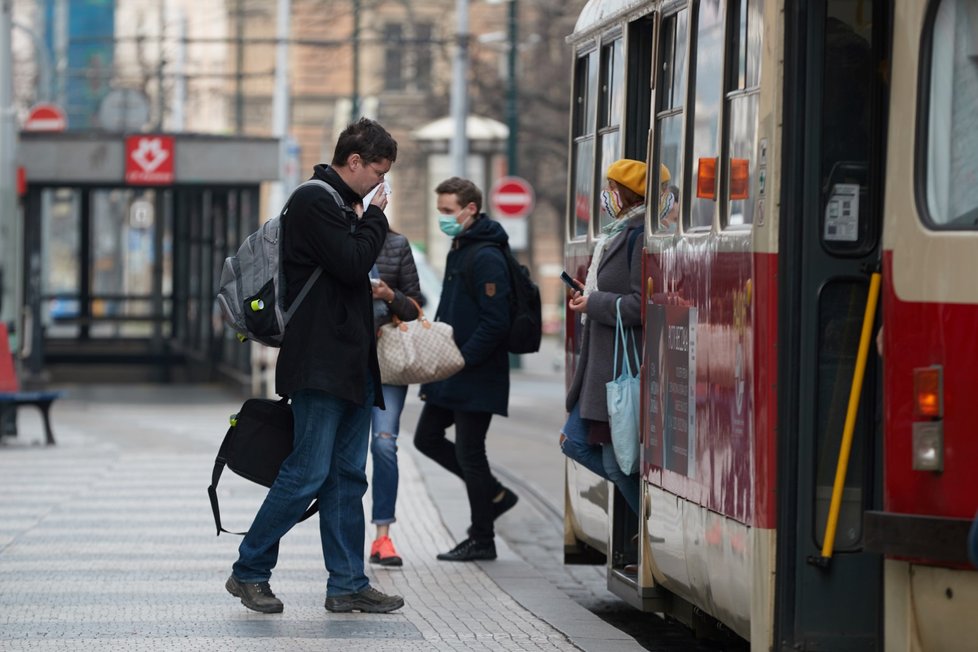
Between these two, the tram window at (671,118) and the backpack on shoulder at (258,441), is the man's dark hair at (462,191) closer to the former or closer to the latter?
the backpack on shoulder at (258,441)

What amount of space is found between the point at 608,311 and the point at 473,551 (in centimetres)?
252

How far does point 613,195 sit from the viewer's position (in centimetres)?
812

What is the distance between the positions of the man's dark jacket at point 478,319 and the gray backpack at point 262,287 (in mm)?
2264

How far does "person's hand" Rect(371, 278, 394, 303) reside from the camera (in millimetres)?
9391

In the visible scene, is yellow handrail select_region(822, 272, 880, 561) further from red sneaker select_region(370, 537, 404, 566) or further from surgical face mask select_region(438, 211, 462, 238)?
surgical face mask select_region(438, 211, 462, 238)

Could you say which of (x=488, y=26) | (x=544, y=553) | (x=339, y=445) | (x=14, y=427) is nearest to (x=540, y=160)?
(x=488, y=26)

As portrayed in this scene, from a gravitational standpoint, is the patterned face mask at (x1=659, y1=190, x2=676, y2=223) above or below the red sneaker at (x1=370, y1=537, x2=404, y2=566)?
above

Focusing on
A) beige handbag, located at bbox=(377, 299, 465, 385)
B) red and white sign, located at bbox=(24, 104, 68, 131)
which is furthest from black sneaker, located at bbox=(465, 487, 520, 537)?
red and white sign, located at bbox=(24, 104, 68, 131)

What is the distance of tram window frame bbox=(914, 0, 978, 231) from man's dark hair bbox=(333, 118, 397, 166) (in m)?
2.70

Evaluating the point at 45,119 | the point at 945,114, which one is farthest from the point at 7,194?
the point at 945,114

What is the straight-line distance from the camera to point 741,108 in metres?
6.42

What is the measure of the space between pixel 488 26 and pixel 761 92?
59.0 meters

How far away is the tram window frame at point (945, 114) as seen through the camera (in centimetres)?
555

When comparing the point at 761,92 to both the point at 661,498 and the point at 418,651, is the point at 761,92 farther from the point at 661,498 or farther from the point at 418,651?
the point at 418,651
